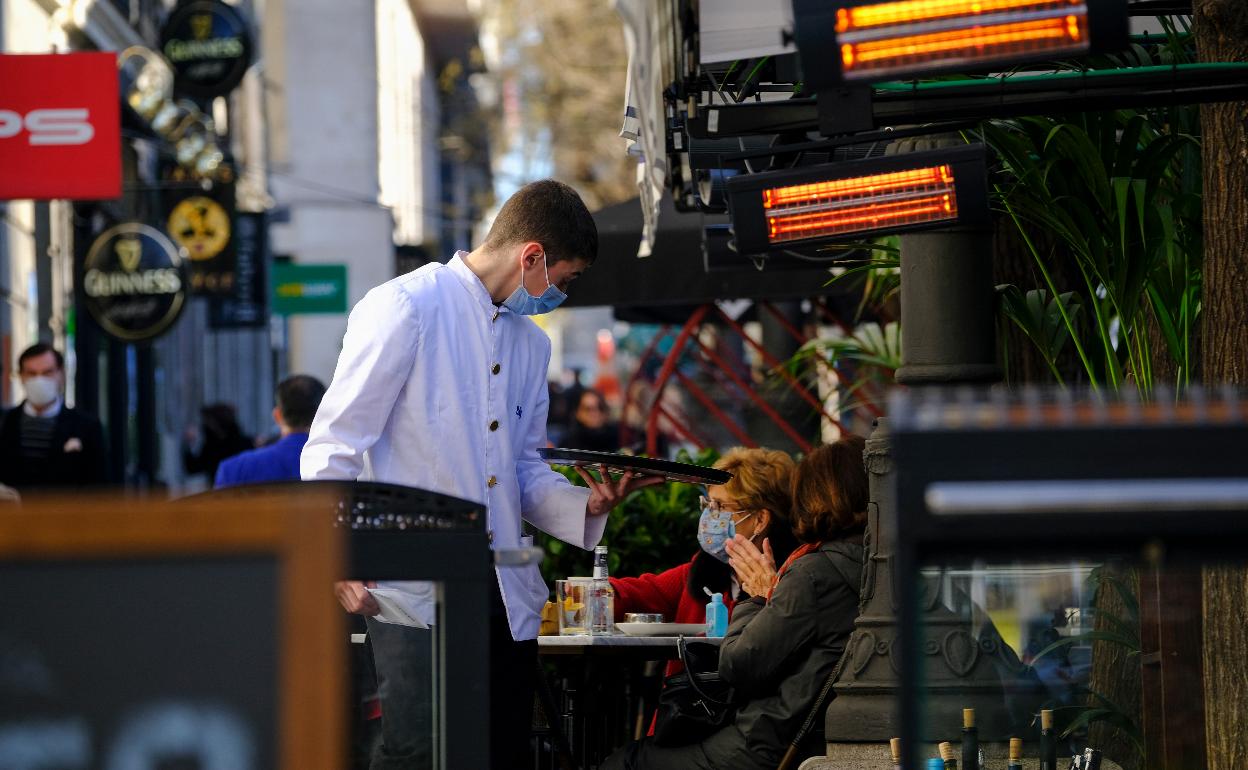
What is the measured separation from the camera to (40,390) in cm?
1088

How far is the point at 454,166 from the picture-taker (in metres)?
64.0

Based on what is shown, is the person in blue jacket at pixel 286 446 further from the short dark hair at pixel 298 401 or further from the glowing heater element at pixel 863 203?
the glowing heater element at pixel 863 203

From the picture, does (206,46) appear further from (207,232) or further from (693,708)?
(693,708)

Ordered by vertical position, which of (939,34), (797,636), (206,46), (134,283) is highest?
(206,46)

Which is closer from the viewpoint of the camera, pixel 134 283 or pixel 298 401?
pixel 298 401

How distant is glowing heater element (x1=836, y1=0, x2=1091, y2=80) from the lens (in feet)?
10.9

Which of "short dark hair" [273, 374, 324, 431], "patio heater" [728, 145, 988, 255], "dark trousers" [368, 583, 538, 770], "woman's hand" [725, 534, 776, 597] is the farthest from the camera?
"short dark hair" [273, 374, 324, 431]

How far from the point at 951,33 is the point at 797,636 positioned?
2.45m

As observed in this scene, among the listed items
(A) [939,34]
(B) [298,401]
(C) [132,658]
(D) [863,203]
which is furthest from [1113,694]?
(B) [298,401]

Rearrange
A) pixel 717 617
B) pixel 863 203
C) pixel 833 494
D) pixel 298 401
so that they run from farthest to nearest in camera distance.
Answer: pixel 298 401, pixel 717 617, pixel 833 494, pixel 863 203

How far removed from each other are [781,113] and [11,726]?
373cm

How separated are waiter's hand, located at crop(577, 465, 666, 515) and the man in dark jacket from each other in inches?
272

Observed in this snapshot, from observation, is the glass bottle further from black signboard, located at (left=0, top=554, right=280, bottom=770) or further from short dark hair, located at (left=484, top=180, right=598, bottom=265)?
black signboard, located at (left=0, top=554, right=280, bottom=770)

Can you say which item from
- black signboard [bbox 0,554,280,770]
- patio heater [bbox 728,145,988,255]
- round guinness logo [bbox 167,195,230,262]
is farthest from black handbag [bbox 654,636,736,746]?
round guinness logo [bbox 167,195,230,262]
